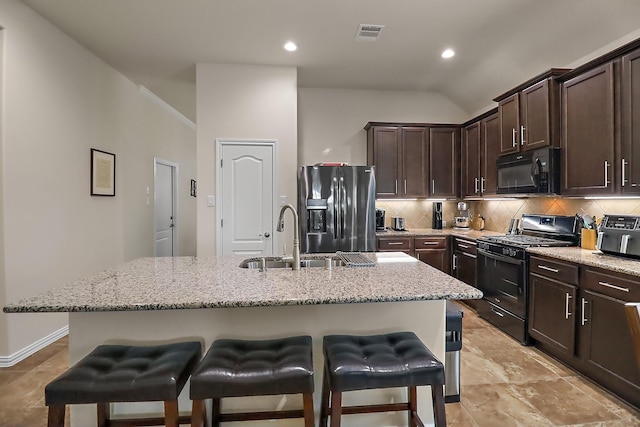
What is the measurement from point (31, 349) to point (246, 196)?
2.40 metres

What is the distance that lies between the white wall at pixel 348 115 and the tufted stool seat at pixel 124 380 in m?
3.70

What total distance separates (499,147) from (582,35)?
1.25 metres

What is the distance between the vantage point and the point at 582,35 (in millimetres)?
3057

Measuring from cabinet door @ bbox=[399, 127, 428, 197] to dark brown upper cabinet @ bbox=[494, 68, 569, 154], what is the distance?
1.09 m

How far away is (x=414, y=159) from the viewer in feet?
15.5

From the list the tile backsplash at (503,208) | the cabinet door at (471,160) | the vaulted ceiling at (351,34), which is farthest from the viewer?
the cabinet door at (471,160)

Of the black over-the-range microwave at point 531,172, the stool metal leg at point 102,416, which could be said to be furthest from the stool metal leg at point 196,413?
the black over-the-range microwave at point 531,172

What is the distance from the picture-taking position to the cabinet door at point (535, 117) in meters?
3.17

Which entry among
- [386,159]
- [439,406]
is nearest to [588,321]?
[439,406]

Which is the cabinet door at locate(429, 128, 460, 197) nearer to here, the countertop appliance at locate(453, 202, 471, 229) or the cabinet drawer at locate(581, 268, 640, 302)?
the countertop appliance at locate(453, 202, 471, 229)

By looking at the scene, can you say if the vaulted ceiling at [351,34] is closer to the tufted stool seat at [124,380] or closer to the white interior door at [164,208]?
the white interior door at [164,208]

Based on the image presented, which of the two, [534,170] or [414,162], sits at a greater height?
[414,162]

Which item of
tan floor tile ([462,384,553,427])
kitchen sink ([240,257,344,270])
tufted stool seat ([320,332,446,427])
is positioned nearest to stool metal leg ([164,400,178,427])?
tufted stool seat ([320,332,446,427])

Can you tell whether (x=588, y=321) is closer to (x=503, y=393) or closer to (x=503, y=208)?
(x=503, y=393)
